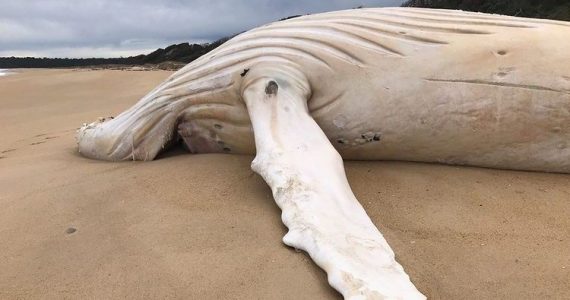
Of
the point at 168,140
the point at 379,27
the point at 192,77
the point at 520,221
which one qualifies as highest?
the point at 379,27

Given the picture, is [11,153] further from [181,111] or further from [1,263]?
[1,263]

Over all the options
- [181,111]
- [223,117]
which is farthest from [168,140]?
[223,117]

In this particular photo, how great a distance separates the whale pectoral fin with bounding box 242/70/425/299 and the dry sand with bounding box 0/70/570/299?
0.09 m

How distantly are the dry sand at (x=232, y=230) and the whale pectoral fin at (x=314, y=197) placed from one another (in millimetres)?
95

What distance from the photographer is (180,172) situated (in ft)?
10.5

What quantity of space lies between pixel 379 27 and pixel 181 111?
138 cm

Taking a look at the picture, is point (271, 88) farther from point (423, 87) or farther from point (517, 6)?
point (517, 6)

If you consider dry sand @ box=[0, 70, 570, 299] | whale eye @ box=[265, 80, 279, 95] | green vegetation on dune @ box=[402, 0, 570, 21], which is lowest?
dry sand @ box=[0, 70, 570, 299]

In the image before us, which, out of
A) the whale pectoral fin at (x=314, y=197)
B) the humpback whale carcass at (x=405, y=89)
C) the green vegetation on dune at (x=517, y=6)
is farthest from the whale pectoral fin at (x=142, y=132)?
the green vegetation on dune at (x=517, y=6)

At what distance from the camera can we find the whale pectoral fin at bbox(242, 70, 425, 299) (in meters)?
1.91

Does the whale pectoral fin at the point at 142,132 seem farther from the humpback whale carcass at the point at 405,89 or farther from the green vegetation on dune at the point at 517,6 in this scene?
the green vegetation on dune at the point at 517,6

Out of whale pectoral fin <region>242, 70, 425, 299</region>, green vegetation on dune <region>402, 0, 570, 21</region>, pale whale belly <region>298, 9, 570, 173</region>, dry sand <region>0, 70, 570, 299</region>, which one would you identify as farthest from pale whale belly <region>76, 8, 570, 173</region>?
green vegetation on dune <region>402, 0, 570, 21</region>

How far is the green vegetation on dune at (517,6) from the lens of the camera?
42.6 feet

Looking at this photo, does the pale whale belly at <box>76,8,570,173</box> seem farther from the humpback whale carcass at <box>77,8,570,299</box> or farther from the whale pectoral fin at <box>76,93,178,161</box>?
the whale pectoral fin at <box>76,93,178,161</box>
